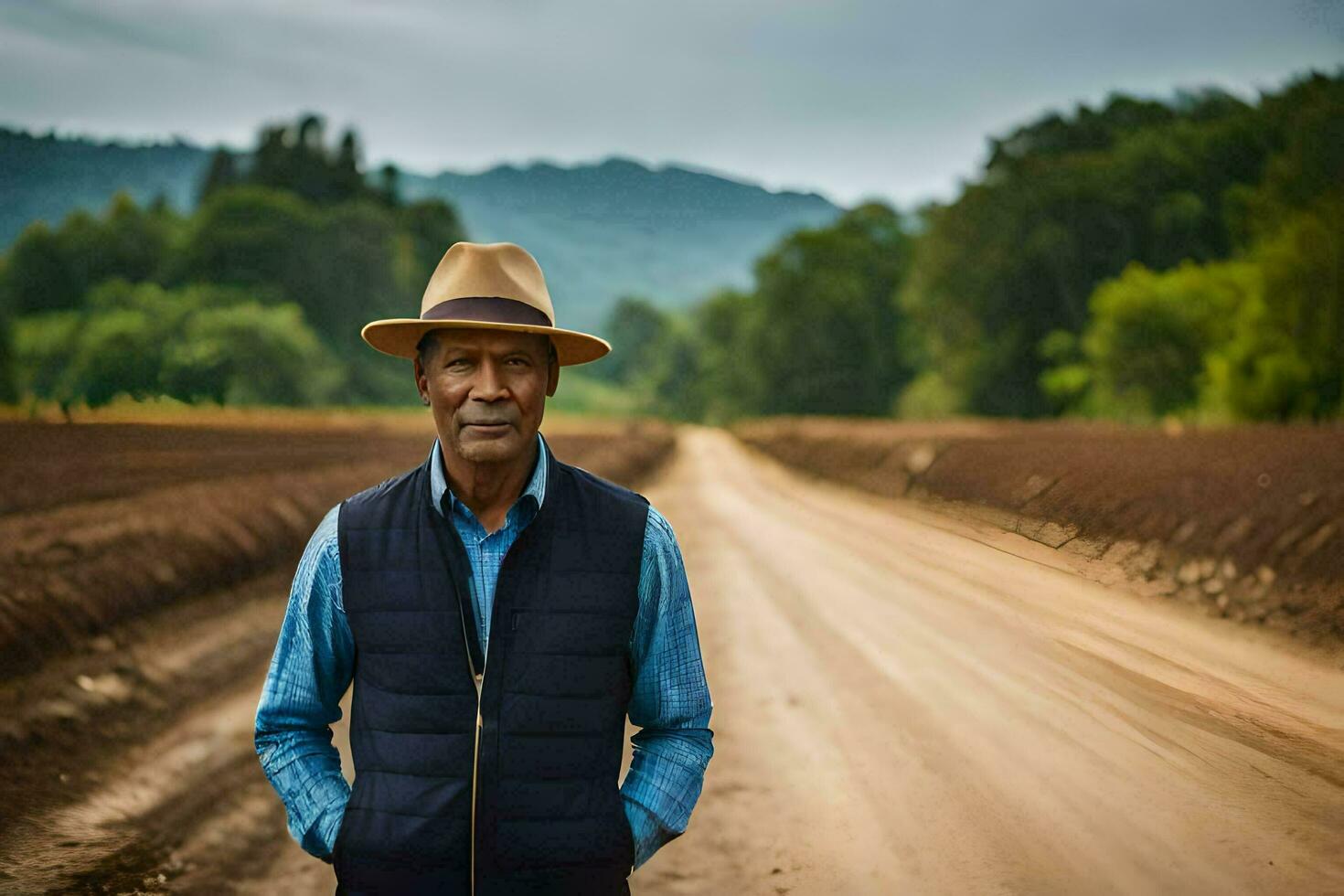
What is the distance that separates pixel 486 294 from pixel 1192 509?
1218 mm

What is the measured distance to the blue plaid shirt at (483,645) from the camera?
5.74ft

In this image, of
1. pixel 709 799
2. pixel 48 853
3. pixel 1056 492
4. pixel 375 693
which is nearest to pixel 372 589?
pixel 375 693

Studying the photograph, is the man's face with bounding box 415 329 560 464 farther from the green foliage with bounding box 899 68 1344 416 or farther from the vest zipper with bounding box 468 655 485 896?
the green foliage with bounding box 899 68 1344 416

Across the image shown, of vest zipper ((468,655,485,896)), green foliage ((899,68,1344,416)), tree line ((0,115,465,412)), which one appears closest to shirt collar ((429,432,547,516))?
vest zipper ((468,655,485,896))

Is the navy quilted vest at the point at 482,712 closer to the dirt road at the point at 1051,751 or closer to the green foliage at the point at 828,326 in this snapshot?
the dirt road at the point at 1051,751

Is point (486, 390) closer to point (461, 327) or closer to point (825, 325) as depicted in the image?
point (461, 327)

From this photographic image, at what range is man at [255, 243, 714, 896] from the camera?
1.66 m

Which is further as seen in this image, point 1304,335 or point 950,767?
point 1304,335

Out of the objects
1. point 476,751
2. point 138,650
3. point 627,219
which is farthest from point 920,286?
point 476,751

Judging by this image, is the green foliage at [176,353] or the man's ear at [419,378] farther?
the green foliage at [176,353]

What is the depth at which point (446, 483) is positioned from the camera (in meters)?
1.78

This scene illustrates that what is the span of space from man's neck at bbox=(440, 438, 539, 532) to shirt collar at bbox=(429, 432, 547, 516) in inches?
0.5

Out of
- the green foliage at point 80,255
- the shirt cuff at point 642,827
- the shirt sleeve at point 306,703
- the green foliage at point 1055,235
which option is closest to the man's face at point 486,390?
the shirt sleeve at point 306,703

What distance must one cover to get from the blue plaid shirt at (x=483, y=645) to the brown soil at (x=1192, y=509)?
2.03 ft
